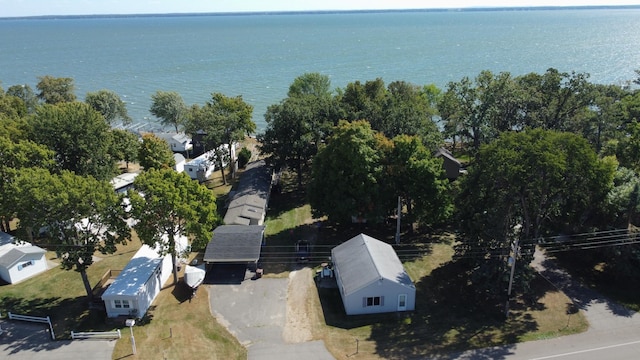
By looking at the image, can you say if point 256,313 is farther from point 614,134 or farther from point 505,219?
point 614,134

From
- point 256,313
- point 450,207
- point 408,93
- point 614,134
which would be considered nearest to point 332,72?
point 408,93

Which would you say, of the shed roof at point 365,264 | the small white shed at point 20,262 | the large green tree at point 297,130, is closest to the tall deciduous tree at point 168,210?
the shed roof at point 365,264

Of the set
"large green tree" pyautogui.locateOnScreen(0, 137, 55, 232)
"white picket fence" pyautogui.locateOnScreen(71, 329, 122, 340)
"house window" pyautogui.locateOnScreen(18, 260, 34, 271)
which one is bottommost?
"white picket fence" pyautogui.locateOnScreen(71, 329, 122, 340)

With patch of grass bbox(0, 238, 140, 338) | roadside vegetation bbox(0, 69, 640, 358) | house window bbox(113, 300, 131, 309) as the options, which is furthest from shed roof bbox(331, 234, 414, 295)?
patch of grass bbox(0, 238, 140, 338)

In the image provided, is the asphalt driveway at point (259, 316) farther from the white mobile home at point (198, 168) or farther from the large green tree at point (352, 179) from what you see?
the white mobile home at point (198, 168)

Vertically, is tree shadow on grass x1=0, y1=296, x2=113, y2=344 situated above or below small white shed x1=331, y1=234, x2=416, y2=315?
below

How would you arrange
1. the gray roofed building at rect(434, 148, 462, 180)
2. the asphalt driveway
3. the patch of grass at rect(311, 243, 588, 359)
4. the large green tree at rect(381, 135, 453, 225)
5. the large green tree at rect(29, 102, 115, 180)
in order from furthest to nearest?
the gray roofed building at rect(434, 148, 462, 180) → the large green tree at rect(29, 102, 115, 180) → the large green tree at rect(381, 135, 453, 225) → the patch of grass at rect(311, 243, 588, 359) → the asphalt driveway

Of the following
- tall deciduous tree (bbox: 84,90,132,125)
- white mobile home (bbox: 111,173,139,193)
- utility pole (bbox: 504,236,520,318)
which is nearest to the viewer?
utility pole (bbox: 504,236,520,318)

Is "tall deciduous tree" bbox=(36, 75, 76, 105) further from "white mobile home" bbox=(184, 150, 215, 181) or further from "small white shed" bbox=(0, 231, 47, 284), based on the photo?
"small white shed" bbox=(0, 231, 47, 284)

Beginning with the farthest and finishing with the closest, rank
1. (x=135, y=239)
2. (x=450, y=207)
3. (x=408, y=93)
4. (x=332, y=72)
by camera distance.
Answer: (x=332, y=72) < (x=408, y=93) < (x=135, y=239) < (x=450, y=207)
